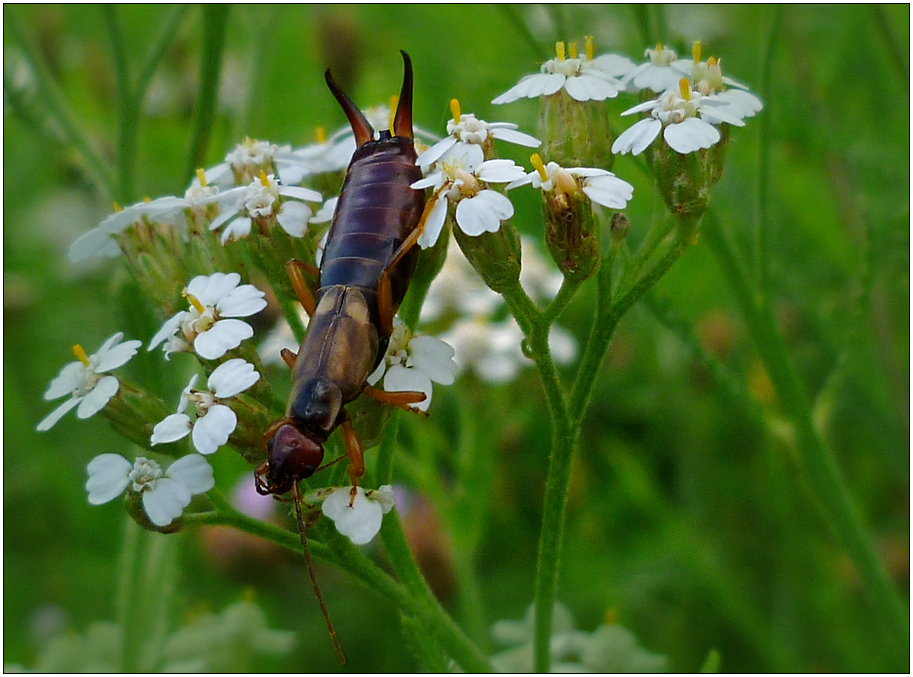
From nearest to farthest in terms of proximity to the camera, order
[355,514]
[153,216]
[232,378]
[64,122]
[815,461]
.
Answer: [355,514] < [232,378] < [153,216] < [815,461] < [64,122]

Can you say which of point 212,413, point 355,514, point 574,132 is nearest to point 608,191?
point 574,132

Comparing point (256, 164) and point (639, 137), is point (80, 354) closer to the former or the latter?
point (256, 164)

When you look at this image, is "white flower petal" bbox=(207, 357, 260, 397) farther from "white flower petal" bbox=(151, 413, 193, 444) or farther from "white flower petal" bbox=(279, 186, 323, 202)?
"white flower petal" bbox=(279, 186, 323, 202)

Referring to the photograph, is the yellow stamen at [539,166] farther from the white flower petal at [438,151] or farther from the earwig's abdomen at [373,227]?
the earwig's abdomen at [373,227]

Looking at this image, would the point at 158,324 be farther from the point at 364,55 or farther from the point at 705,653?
the point at 364,55

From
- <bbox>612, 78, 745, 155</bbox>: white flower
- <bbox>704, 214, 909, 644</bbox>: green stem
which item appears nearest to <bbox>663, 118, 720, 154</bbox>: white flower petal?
<bbox>612, 78, 745, 155</bbox>: white flower

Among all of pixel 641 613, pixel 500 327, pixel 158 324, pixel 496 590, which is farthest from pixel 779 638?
pixel 158 324

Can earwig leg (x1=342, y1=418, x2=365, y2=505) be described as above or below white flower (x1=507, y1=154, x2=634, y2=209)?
below
